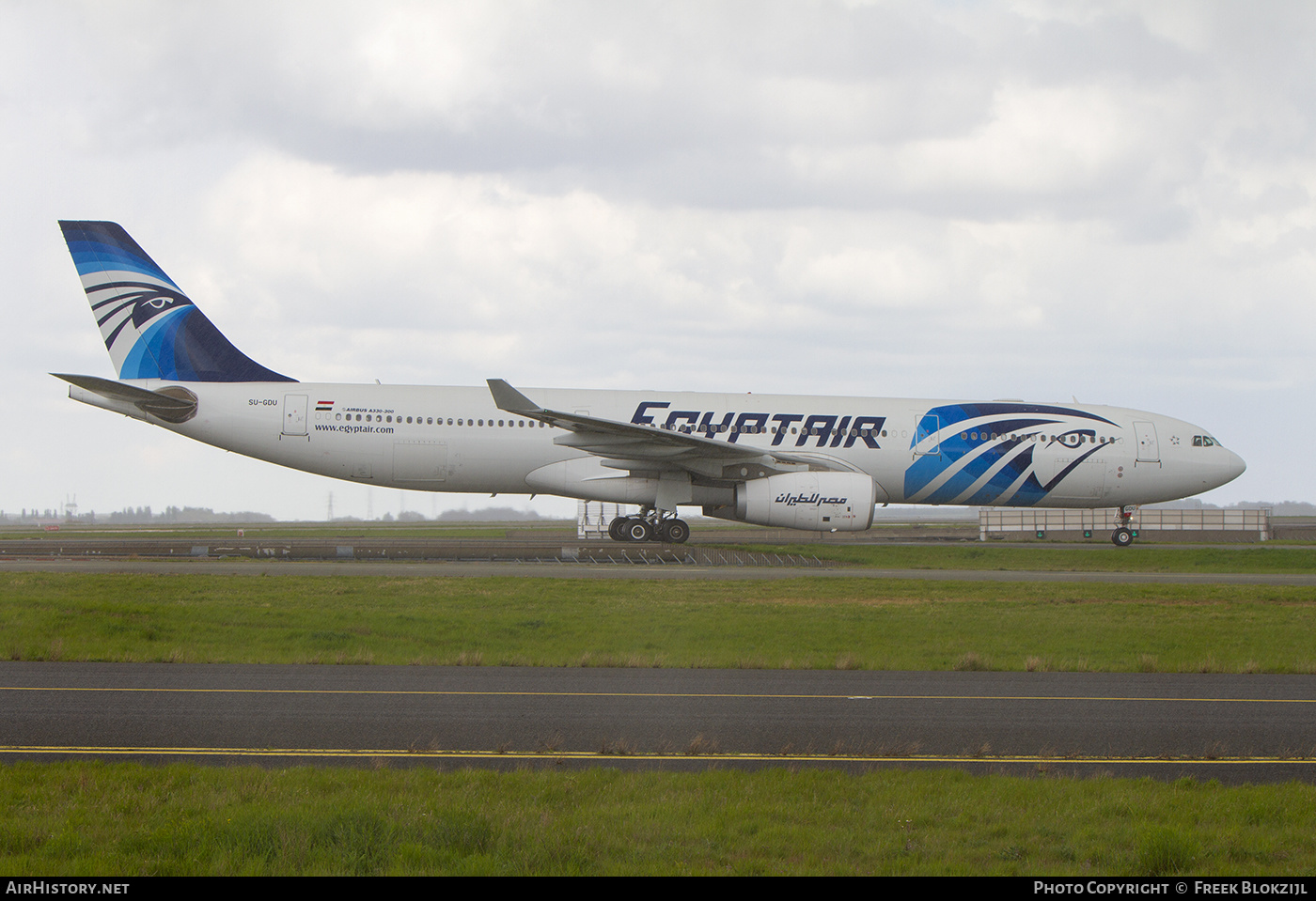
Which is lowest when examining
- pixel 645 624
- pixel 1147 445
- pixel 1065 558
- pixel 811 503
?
pixel 645 624

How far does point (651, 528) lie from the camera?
93.0ft

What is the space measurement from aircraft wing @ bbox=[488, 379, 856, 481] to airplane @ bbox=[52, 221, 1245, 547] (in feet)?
0.17

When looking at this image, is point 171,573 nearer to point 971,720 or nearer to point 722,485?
point 722,485

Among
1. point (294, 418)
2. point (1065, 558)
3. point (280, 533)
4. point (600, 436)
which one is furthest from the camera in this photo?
point (280, 533)

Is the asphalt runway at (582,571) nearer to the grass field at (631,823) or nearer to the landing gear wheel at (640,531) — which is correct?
the landing gear wheel at (640,531)

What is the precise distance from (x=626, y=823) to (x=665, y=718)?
136 inches

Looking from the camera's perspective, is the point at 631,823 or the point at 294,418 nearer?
the point at 631,823

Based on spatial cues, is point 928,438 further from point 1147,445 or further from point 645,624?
point 645,624

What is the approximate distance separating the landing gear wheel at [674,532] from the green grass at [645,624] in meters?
7.40

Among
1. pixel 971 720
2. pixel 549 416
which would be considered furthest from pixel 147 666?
pixel 549 416

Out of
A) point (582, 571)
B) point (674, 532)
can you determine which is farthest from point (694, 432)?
point (582, 571)

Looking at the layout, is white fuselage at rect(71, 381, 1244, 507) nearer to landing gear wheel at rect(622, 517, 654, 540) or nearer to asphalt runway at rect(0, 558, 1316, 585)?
landing gear wheel at rect(622, 517, 654, 540)

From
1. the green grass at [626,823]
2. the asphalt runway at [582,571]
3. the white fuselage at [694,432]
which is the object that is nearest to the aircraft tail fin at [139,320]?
the white fuselage at [694,432]

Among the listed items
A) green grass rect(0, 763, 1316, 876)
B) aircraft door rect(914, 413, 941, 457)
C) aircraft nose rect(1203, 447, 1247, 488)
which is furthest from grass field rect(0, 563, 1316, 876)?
aircraft nose rect(1203, 447, 1247, 488)
